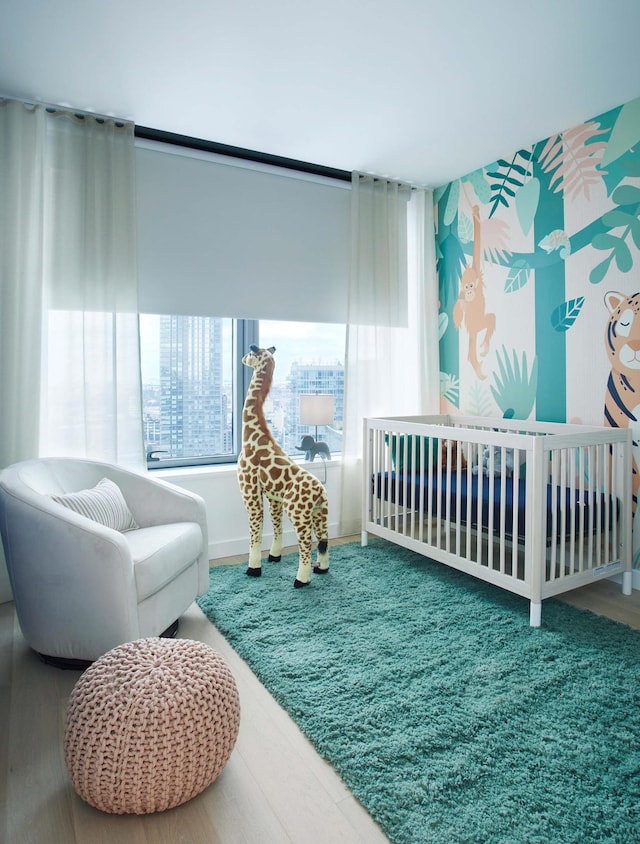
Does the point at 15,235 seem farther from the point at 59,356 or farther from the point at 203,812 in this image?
the point at 203,812

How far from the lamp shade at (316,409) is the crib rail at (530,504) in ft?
1.02

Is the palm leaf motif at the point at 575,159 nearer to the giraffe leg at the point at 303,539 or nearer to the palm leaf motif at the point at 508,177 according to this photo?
the palm leaf motif at the point at 508,177

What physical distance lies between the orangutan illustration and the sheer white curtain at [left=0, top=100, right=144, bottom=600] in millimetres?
2142

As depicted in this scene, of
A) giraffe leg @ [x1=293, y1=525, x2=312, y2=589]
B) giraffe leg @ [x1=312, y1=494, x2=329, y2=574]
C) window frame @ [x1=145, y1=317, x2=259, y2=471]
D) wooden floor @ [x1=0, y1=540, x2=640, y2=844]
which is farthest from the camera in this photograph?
window frame @ [x1=145, y1=317, x2=259, y2=471]

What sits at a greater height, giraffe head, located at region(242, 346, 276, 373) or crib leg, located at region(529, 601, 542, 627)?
giraffe head, located at region(242, 346, 276, 373)

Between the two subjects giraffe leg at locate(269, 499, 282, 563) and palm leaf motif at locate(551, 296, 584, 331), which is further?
giraffe leg at locate(269, 499, 282, 563)

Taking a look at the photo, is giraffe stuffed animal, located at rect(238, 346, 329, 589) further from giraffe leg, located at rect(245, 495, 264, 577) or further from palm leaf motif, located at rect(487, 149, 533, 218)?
palm leaf motif, located at rect(487, 149, 533, 218)

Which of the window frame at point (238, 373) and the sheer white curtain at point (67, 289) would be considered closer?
the sheer white curtain at point (67, 289)

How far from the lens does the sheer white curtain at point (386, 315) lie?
362cm

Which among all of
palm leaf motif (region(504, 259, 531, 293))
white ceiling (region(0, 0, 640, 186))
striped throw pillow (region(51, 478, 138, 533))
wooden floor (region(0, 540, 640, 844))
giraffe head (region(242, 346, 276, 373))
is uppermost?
white ceiling (region(0, 0, 640, 186))

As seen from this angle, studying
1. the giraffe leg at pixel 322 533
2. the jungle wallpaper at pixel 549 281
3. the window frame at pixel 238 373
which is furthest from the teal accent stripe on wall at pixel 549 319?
the window frame at pixel 238 373

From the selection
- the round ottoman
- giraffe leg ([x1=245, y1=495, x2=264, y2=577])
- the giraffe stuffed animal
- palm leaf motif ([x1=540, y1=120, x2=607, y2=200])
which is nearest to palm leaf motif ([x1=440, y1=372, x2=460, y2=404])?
palm leaf motif ([x1=540, y1=120, x2=607, y2=200])

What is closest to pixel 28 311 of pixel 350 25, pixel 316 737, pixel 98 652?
pixel 98 652

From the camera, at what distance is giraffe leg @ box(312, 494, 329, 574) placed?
112 inches
